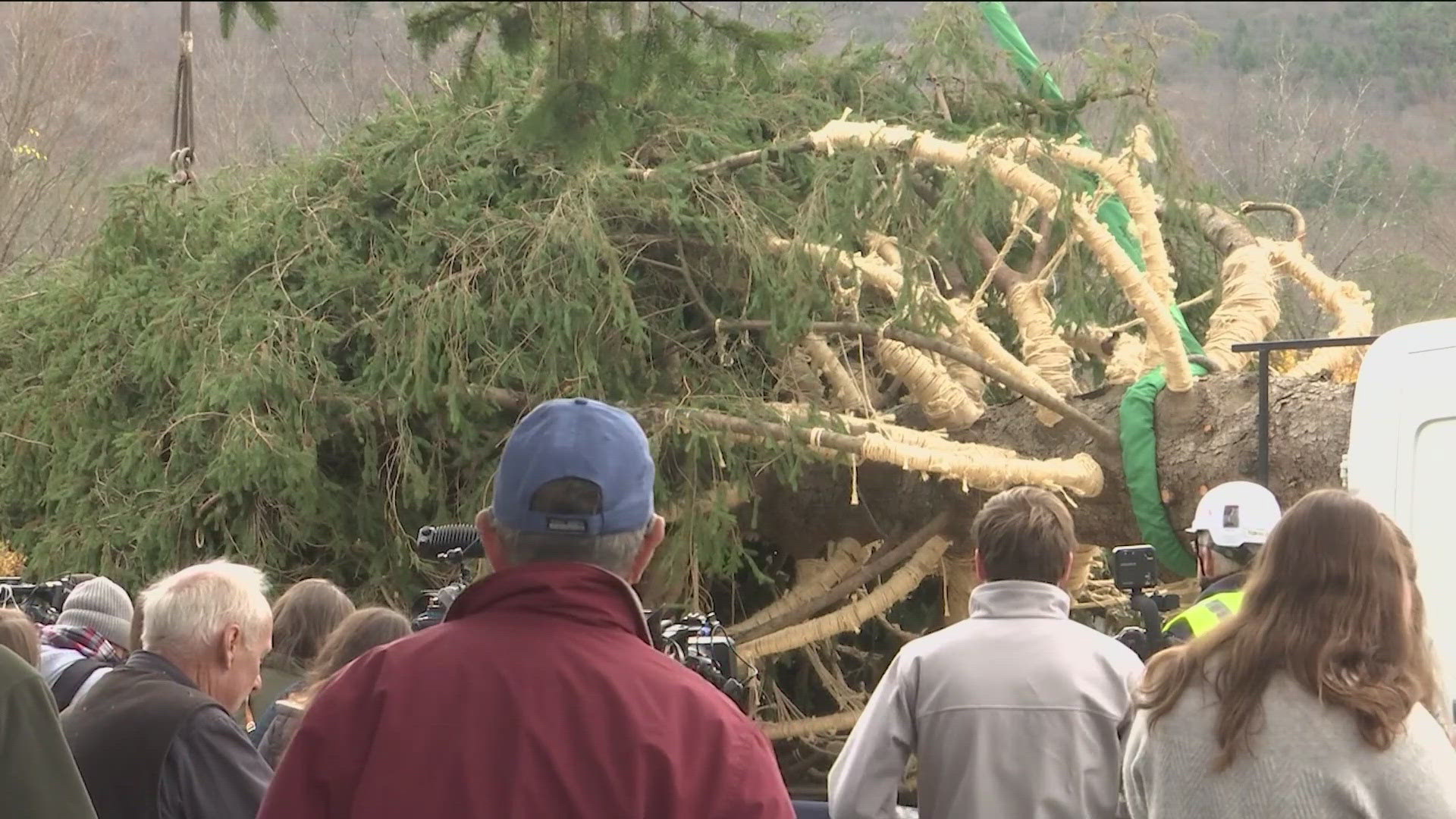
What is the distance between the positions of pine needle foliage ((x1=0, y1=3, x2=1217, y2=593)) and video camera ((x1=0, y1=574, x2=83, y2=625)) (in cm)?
180

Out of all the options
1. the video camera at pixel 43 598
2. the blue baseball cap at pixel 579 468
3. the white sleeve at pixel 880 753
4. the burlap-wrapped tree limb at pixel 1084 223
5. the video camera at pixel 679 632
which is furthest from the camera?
the burlap-wrapped tree limb at pixel 1084 223

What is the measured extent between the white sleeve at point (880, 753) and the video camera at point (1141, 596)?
0.76 metres

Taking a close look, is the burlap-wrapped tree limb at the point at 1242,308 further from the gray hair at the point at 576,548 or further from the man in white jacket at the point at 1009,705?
the gray hair at the point at 576,548

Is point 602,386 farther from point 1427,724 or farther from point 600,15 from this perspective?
point 1427,724

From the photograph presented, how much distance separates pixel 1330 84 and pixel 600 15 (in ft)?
36.7

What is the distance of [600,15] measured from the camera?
129 inches

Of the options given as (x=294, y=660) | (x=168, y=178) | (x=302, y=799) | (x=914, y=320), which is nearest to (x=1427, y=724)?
(x=302, y=799)

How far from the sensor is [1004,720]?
3479mm

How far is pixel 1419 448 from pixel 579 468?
316 centimetres

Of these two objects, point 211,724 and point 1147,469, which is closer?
point 211,724

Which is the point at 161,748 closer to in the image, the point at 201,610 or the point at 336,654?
the point at 201,610

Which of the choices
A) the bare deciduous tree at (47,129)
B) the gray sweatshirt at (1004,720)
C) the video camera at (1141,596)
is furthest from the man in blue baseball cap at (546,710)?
the bare deciduous tree at (47,129)

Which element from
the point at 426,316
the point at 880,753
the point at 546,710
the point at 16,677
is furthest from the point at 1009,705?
the point at 426,316

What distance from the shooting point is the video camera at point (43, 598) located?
516 cm
